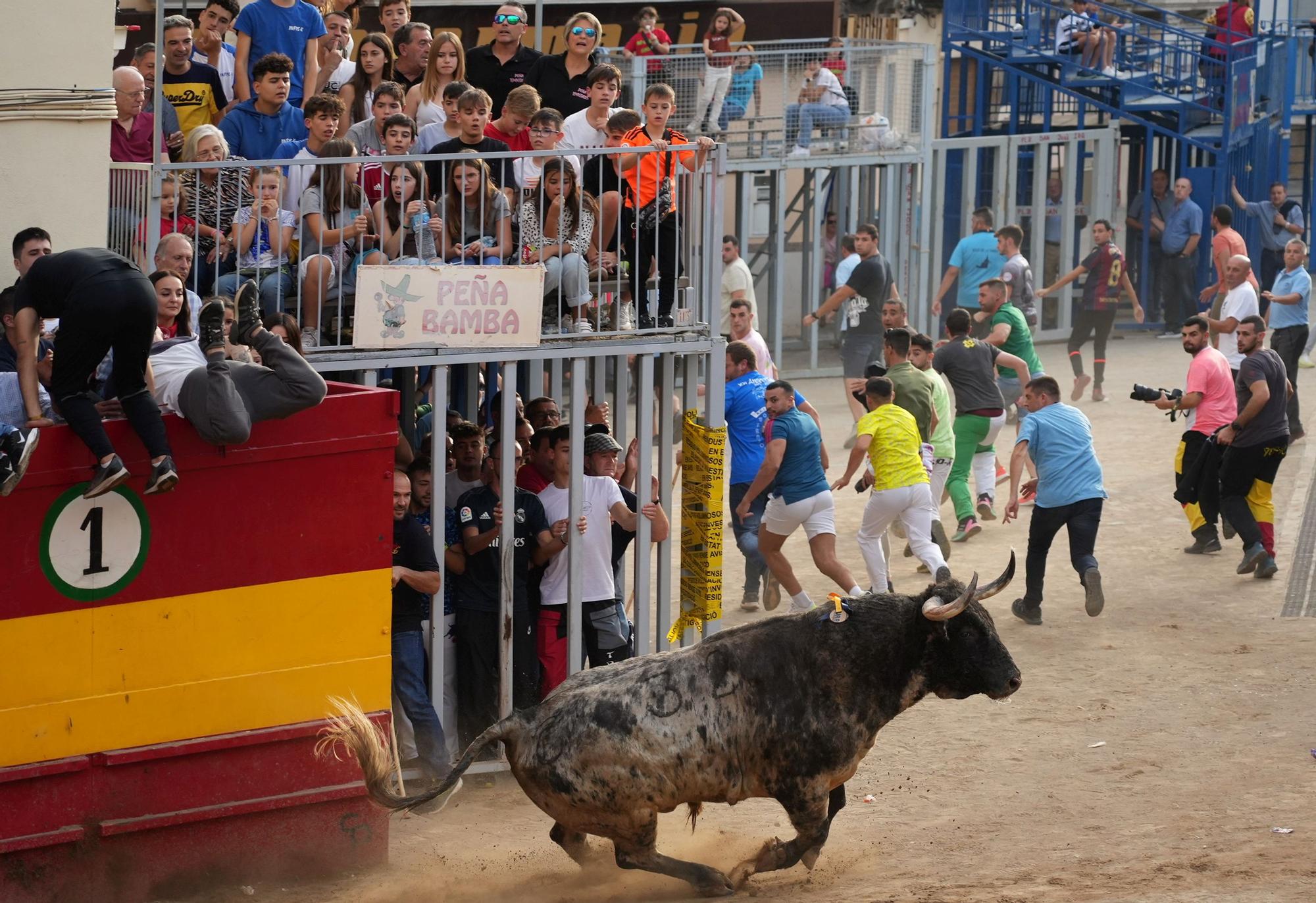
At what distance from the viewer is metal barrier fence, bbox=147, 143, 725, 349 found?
347 inches

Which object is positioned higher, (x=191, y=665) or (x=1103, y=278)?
(x=1103, y=278)

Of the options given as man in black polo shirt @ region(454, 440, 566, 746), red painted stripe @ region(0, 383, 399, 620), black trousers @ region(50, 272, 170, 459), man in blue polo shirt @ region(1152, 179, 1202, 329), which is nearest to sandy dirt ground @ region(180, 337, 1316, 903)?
man in black polo shirt @ region(454, 440, 566, 746)

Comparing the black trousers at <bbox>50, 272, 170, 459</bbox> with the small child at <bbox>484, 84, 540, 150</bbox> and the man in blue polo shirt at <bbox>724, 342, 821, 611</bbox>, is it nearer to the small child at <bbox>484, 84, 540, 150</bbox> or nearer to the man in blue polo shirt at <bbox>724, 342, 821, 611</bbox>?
the small child at <bbox>484, 84, 540, 150</bbox>

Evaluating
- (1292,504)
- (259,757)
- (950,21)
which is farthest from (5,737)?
(950,21)

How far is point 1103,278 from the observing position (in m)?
19.3

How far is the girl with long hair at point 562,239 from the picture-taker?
30.6 ft

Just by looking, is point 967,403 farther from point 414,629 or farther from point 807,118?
point 807,118

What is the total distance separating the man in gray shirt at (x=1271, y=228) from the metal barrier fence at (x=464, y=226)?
17.0 meters

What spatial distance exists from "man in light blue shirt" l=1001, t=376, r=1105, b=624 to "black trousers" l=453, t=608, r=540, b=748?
4105 millimetres

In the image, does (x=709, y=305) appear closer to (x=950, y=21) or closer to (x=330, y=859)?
(x=330, y=859)

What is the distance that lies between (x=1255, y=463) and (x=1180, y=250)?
38.1 feet

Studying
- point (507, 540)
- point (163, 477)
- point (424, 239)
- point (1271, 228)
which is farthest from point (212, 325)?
point (1271, 228)

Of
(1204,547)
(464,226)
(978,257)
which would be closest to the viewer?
(464,226)

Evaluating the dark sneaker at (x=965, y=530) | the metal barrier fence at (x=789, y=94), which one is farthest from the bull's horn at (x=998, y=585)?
the metal barrier fence at (x=789, y=94)
